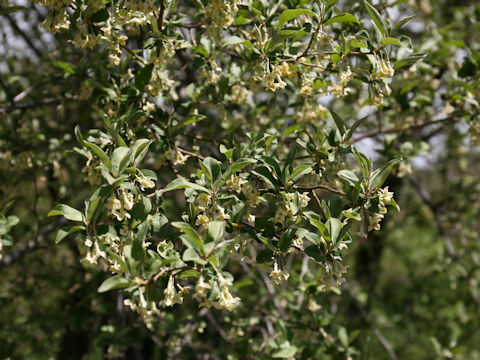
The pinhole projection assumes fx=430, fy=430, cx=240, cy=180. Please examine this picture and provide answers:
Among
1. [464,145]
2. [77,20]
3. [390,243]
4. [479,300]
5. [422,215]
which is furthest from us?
[390,243]

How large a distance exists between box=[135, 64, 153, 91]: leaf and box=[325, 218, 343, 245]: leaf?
3.95 feet

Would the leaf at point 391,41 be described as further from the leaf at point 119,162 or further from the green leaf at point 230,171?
the leaf at point 119,162

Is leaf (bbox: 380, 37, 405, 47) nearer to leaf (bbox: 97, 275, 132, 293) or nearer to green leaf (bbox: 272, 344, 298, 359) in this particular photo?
leaf (bbox: 97, 275, 132, 293)

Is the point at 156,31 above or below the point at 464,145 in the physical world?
above

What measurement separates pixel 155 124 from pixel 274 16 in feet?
2.87

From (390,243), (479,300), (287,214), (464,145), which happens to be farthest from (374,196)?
(390,243)

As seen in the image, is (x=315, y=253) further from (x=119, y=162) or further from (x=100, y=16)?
(x=100, y=16)

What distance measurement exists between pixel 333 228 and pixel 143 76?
1258mm

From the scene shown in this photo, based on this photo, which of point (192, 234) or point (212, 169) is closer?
point (192, 234)

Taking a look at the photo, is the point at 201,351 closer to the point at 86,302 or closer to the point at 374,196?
the point at 86,302

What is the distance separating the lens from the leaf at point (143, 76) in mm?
2229

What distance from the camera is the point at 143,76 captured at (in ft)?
7.38

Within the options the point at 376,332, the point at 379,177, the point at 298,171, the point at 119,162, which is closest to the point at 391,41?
the point at 379,177

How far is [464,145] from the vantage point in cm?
574
